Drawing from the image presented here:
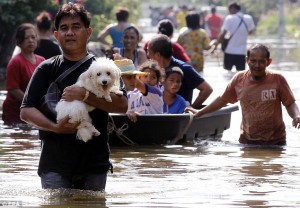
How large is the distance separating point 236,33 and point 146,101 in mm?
12431

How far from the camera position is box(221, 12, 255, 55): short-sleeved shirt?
2550 centimetres

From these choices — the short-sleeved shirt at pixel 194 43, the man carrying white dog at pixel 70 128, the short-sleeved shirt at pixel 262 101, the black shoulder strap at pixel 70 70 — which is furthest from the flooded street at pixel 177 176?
the short-sleeved shirt at pixel 194 43

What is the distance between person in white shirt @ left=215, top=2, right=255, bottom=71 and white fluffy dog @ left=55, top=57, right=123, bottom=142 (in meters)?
17.6

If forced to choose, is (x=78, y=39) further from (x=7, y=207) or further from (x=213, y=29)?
(x=213, y=29)

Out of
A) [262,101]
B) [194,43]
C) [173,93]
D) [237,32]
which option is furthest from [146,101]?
[237,32]

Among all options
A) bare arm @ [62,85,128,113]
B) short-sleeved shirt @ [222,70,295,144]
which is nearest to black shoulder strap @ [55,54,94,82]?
bare arm @ [62,85,128,113]

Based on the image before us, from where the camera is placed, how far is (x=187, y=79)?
1453cm

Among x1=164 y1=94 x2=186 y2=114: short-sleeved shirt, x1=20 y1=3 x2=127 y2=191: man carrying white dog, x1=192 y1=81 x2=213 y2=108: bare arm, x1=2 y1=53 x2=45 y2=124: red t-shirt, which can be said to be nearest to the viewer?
x1=20 y1=3 x2=127 y2=191: man carrying white dog

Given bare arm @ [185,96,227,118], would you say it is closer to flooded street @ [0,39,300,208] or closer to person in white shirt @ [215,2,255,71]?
flooded street @ [0,39,300,208]

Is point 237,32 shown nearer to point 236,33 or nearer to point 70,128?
point 236,33

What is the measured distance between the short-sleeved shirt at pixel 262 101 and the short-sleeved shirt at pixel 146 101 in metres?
0.81

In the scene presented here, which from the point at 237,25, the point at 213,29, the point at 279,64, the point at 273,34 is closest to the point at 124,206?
the point at 237,25

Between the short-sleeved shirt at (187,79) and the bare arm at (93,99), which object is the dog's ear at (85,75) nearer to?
the bare arm at (93,99)

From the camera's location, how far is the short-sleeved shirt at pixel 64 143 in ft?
26.3
